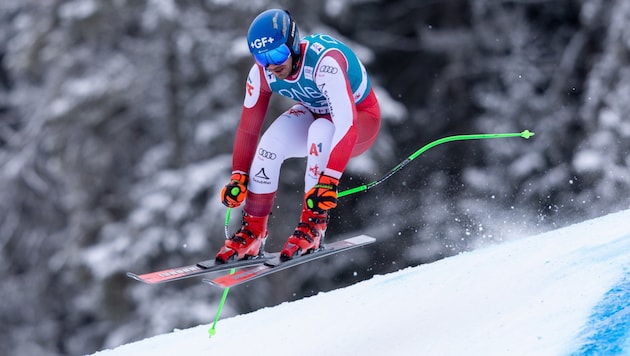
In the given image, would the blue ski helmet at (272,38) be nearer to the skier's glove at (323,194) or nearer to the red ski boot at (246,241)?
the skier's glove at (323,194)

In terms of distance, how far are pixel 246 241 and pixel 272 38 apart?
1.28 metres

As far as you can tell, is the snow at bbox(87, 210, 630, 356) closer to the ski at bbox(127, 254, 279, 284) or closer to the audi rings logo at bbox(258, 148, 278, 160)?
the ski at bbox(127, 254, 279, 284)

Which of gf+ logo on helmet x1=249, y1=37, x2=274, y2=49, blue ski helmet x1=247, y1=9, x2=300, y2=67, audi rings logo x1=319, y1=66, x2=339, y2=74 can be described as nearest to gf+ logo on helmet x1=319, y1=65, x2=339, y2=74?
audi rings logo x1=319, y1=66, x2=339, y2=74

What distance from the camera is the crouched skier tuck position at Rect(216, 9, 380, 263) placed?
4.88 meters

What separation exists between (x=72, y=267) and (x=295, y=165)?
3.95 metres

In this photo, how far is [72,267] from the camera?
13.0 metres

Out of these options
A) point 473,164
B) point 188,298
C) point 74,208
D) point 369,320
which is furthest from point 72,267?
point 369,320

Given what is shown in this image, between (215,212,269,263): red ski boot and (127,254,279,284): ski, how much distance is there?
46 mm

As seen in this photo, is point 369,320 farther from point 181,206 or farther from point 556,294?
point 181,206

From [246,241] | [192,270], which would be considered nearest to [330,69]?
[246,241]

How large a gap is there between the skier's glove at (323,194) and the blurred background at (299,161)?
531cm

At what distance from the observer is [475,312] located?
4738 millimetres

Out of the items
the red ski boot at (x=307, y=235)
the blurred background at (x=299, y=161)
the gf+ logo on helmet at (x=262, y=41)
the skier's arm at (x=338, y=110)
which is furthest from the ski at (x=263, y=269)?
the blurred background at (x=299, y=161)

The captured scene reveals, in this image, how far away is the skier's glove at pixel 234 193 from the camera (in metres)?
5.19
